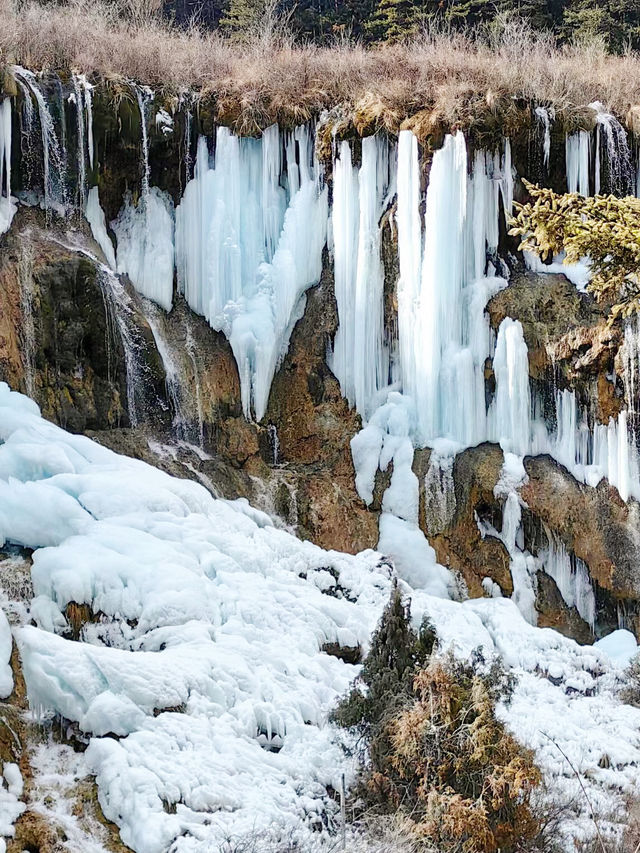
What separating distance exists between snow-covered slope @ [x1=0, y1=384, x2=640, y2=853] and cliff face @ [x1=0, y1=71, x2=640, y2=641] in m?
2.16

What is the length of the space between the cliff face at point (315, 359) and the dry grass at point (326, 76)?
1.31 feet

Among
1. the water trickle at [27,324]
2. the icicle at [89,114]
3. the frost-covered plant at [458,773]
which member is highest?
the icicle at [89,114]

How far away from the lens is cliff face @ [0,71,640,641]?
11750mm

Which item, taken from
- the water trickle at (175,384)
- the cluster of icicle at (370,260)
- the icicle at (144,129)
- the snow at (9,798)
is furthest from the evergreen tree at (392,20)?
the snow at (9,798)

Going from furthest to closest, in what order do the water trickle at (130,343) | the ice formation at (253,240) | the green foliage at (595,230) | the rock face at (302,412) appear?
1. the ice formation at (253,240)
2. the water trickle at (130,343)
3. the rock face at (302,412)
4. the green foliage at (595,230)

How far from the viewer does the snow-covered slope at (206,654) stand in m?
5.72

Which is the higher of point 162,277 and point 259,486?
point 162,277

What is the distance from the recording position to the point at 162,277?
13.3 metres

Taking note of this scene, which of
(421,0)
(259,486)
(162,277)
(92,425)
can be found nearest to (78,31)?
(162,277)

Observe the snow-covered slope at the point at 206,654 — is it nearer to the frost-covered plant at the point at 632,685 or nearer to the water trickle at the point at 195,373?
the frost-covered plant at the point at 632,685

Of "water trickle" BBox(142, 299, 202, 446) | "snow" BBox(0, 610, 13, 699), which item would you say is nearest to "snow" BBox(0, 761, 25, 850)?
"snow" BBox(0, 610, 13, 699)

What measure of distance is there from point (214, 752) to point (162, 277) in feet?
28.2

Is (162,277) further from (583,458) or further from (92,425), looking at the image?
(583,458)

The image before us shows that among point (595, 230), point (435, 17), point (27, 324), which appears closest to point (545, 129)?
point (595, 230)
